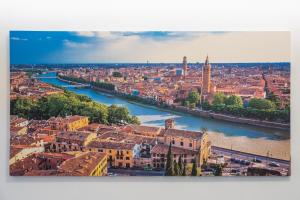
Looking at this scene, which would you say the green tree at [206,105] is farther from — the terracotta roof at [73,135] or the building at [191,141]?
the terracotta roof at [73,135]

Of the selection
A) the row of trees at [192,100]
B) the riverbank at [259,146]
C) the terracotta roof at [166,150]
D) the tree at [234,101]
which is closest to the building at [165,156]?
the terracotta roof at [166,150]

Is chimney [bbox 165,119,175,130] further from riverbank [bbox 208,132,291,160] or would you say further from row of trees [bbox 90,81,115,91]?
row of trees [bbox 90,81,115,91]

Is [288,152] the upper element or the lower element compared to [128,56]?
lower

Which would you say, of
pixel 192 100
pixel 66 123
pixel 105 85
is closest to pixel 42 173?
pixel 66 123

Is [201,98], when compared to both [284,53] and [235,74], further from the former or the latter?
[284,53]

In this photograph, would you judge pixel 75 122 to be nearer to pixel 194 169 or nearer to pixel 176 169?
pixel 176 169

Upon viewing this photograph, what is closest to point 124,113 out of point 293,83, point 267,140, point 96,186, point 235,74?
point 96,186

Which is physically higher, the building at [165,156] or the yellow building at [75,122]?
the yellow building at [75,122]
